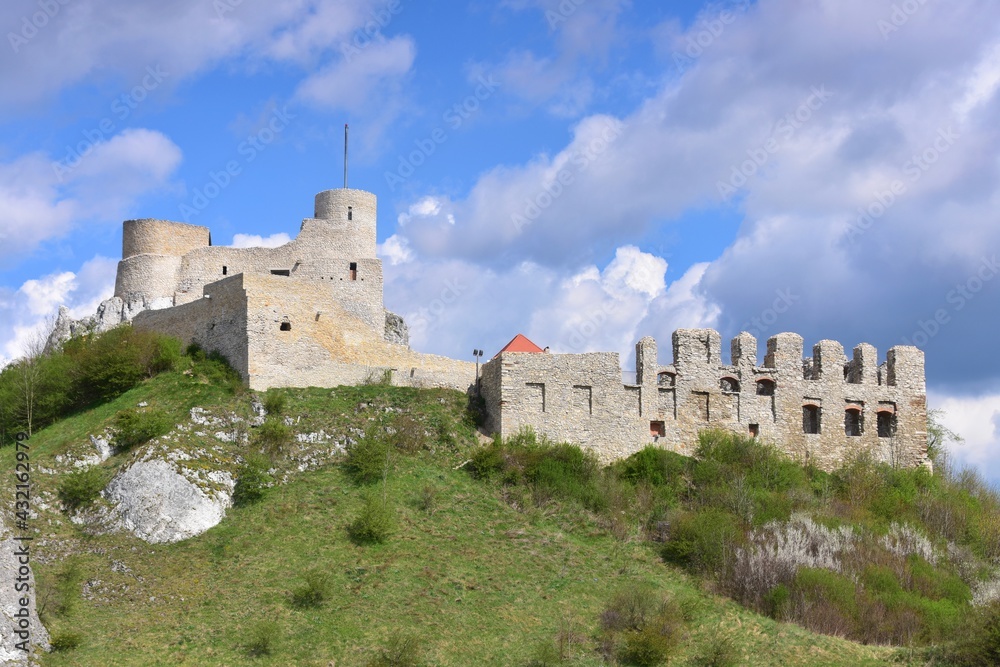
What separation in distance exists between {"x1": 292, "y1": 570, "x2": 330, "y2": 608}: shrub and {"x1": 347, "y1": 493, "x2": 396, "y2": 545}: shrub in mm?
2716

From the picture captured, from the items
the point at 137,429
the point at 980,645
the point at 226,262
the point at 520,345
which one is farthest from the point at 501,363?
the point at 980,645

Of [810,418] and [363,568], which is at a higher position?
[810,418]

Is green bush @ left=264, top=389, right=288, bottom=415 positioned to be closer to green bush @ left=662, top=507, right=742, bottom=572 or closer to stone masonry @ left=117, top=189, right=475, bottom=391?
stone masonry @ left=117, top=189, right=475, bottom=391

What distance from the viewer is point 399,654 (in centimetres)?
2964

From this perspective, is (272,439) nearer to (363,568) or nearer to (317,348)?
(317,348)

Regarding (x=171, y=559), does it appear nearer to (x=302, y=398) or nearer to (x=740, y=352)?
(x=302, y=398)

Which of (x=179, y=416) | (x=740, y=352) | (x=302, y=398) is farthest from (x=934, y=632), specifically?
(x=179, y=416)

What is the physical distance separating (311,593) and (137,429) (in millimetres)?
8619

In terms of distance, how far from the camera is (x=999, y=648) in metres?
31.1

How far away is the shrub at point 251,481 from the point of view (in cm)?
3547

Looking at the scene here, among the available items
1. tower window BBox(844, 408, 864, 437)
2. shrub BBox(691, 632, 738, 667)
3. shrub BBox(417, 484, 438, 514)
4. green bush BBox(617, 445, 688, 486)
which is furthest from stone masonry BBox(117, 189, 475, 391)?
shrub BBox(691, 632, 738, 667)

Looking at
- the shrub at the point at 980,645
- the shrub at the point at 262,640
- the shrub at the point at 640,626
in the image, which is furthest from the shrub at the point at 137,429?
the shrub at the point at 980,645

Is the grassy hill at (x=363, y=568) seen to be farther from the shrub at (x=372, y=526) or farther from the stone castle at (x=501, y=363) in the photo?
the stone castle at (x=501, y=363)

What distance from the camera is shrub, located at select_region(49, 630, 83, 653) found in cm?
2878
